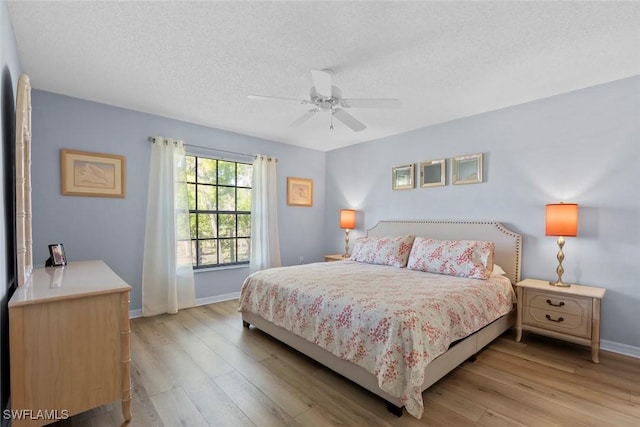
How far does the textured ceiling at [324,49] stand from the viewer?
1806 mm

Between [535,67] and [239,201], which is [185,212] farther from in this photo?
[535,67]

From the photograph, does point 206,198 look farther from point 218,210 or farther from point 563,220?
point 563,220

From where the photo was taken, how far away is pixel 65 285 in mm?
1811

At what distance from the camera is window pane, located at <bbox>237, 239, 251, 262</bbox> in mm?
4641

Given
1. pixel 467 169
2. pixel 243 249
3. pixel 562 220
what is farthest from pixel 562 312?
pixel 243 249

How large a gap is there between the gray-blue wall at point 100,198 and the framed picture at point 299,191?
97 centimetres

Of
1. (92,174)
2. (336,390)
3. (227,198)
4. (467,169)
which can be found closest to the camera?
(336,390)

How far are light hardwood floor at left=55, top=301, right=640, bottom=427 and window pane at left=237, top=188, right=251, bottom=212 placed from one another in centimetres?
216

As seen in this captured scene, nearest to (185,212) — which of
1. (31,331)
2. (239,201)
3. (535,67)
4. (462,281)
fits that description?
(239,201)

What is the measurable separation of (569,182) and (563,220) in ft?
1.71

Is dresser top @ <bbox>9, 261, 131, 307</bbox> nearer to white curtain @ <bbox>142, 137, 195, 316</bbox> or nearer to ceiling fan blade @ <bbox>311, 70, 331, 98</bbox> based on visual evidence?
white curtain @ <bbox>142, 137, 195, 316</bbox>

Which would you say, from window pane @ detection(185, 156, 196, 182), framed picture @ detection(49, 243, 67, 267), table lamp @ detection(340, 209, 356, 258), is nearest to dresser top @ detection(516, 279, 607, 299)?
table lamp @ detection(340, 209, 356, 258)

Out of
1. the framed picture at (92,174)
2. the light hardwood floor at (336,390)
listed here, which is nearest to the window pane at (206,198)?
the framed picture at (92,174)

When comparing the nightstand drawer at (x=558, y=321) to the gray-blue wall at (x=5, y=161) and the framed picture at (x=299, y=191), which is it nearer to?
the framed picture at (x=299, y=191)
